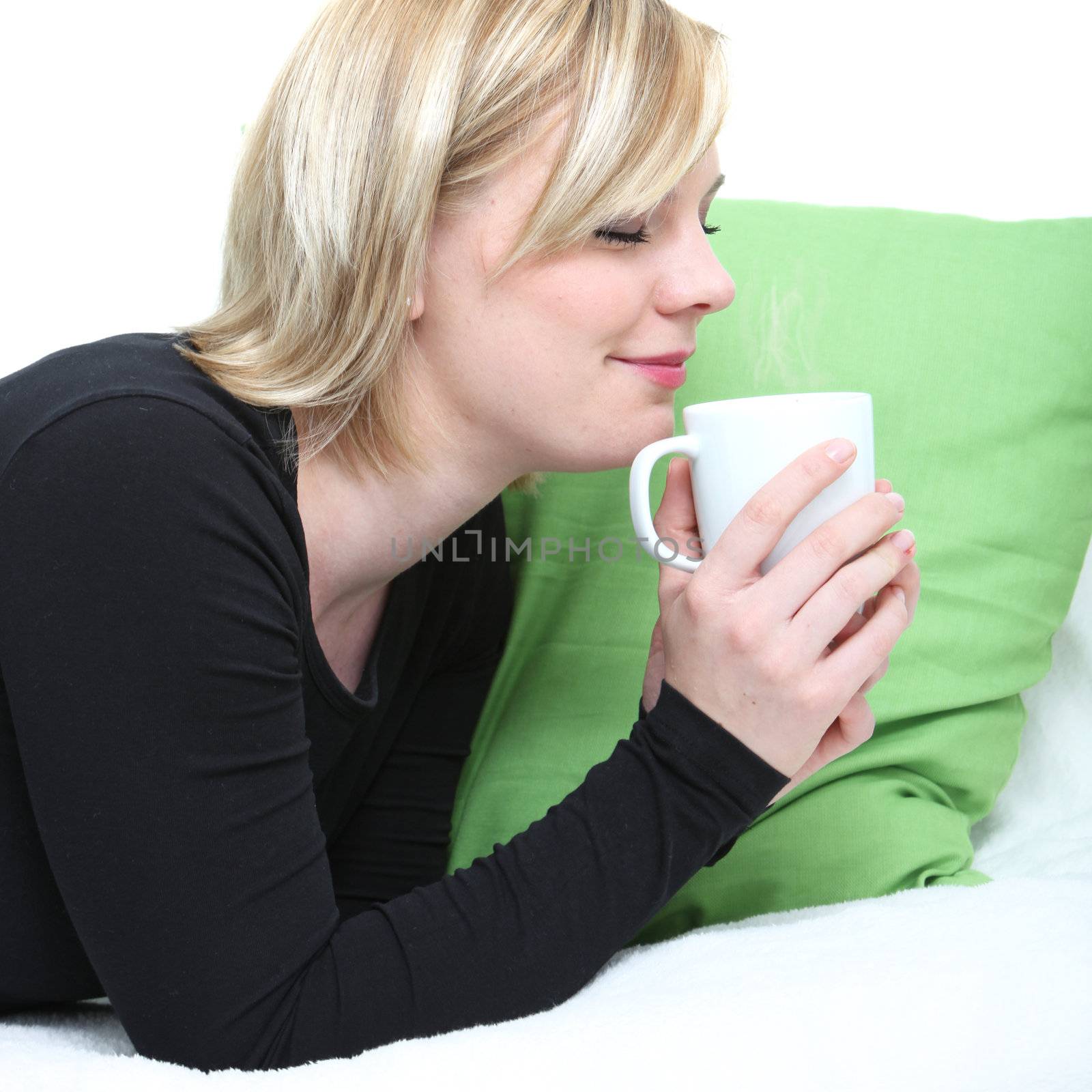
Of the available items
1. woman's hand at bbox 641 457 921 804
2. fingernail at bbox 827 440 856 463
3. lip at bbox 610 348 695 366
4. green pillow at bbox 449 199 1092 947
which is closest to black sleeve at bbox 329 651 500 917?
green pillow at bbox 449 199 1092 947

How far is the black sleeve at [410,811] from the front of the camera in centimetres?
120

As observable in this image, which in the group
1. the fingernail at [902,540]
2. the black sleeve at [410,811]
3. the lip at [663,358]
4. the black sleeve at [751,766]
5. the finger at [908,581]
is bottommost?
the black sleeve at [410,811]

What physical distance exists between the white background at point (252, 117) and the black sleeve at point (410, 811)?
0.62 m

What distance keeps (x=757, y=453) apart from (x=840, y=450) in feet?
0.18

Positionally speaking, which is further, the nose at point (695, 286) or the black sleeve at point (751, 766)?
the nose at point (695, 286)

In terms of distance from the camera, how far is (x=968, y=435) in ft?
3.63

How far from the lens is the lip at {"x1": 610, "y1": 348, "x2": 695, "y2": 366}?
2.92 ft

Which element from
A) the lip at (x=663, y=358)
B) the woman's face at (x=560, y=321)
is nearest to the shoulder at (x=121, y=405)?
the woman's face at (x=560, y=321)

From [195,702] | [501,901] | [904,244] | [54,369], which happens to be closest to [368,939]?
[501,901]

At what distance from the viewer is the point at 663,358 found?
0.90m

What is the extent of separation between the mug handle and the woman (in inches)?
3.1

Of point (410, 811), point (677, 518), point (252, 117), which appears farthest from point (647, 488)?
point (252, 117)

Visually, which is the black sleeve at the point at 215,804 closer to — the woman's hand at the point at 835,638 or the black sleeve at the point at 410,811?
the woman's hand at the point at 835,638

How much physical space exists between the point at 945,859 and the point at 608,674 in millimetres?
346
